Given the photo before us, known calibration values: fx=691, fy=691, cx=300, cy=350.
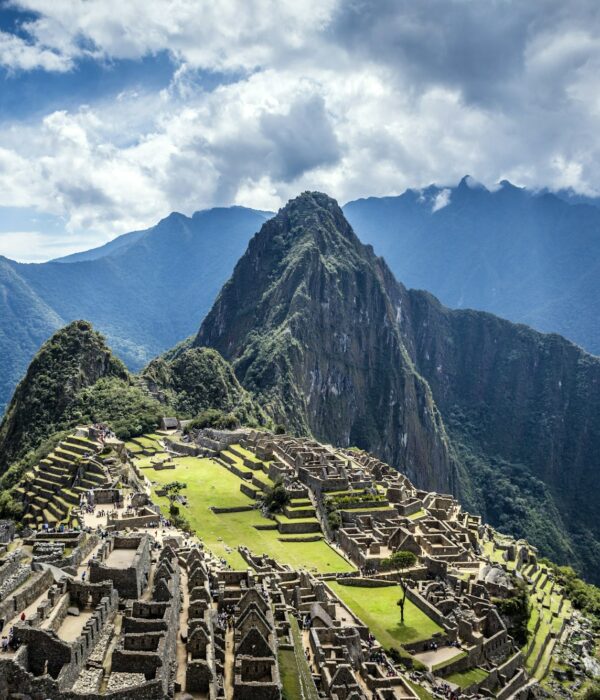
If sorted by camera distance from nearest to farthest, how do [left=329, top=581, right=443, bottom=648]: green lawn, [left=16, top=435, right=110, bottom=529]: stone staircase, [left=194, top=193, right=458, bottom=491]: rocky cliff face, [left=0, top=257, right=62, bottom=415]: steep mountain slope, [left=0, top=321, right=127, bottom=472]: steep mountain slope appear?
1. [left=329, top=581, right=443, bottom=648]: green lawn
2. [left=16, top=435, right=110, bottom=529]: stone staircase
3. [left=0, top=321, right=127, bottom=472]: steep mountain slope
4. [left=0, top=257, right=62, bottom=415]: steep mountain slope
5. [left=194, top=193, right=458, bottom=491]: rocky cliff face

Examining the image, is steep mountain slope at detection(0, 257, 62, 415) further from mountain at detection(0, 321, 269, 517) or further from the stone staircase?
the stone staircase

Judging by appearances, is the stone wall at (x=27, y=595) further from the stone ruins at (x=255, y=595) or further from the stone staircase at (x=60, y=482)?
the stone staircase at (x=60, y=482)

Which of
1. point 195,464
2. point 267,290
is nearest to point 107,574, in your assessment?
point 195,464

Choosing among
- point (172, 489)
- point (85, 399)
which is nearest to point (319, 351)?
point (85, 399)

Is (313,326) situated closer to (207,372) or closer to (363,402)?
(363,402)

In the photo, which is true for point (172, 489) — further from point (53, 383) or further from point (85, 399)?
point (53, 383)

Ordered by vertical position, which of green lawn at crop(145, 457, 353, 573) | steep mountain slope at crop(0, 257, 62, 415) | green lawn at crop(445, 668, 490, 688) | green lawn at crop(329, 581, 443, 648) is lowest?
green lawn at crop(445, 668, 490, 688)

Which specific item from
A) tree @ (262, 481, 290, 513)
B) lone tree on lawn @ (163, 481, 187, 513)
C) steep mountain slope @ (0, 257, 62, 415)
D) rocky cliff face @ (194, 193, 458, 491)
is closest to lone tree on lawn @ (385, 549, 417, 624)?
tree @ (262, 481, 290, 513)
